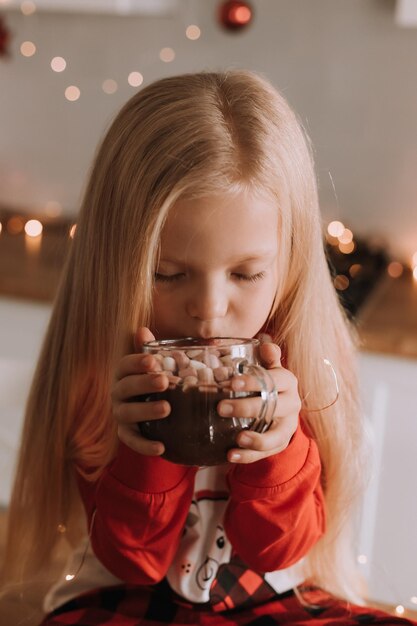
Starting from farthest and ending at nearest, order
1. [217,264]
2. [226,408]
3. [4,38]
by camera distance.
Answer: [4,38], [217,264], [226,408]

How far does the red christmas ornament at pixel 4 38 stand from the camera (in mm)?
2441

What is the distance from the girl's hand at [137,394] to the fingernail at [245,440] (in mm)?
63

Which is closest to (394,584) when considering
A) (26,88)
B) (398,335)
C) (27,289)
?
(398,335)

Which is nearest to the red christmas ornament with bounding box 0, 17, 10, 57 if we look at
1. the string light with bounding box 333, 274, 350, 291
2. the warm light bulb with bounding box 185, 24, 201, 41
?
the warm light bulb with bounding box 185, 24, 201, 41

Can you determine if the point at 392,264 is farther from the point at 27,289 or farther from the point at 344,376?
the point at 344,376

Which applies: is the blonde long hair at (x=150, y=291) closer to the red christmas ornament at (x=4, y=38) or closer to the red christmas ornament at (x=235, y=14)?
the red christmas ornament at (x=235, y=14)

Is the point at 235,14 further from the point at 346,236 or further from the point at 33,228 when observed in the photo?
the point at 33,228

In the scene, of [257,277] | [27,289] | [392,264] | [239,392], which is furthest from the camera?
[392,264]

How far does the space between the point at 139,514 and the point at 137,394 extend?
0.58 ft

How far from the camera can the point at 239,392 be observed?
0.67m

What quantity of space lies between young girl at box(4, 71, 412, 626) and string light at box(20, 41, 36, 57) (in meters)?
1.71

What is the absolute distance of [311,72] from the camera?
226cm

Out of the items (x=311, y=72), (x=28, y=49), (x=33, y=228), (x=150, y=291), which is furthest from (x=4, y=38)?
(x=150, y=291)

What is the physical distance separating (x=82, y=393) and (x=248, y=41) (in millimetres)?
1566
